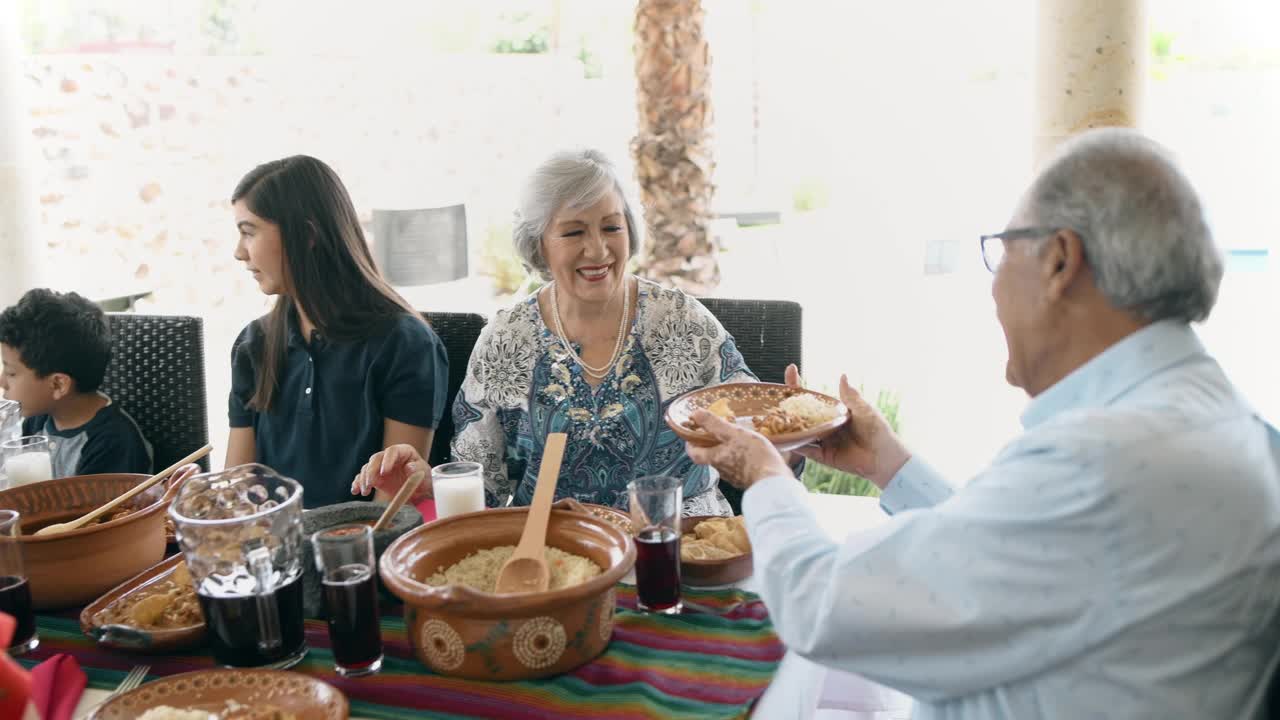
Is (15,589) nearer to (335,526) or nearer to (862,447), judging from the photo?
(335,526)

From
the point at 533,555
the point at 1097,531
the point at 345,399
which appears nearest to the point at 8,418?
the point at 345,399

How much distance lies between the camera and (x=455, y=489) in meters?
1.87

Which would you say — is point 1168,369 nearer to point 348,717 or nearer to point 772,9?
point 348,717

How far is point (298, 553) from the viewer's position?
150 cm

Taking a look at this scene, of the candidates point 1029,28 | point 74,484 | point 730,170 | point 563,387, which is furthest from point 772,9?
point 74,484

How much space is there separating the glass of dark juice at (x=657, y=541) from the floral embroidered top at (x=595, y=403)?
802mm

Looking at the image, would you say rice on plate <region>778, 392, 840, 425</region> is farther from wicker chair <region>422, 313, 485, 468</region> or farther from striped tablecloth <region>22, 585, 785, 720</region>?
wicker chair <region>422, 313, 485, 468</region>

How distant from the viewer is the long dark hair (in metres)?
2.57

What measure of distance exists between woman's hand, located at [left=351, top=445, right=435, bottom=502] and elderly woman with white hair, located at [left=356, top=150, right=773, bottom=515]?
1.34ft

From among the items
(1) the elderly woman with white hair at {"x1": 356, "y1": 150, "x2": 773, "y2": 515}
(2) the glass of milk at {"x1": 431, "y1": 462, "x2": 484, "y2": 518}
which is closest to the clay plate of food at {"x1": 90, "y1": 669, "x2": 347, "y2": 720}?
(2) the glass of milk at {"x1": 431, "y1": 462, "x2": 484, "y2": 518}

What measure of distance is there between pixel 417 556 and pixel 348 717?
0.97 feet

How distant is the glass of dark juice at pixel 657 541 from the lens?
158cm

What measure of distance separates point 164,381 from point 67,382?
24 cm

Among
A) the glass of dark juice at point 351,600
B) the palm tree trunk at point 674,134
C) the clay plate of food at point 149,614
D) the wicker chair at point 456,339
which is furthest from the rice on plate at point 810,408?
the palm tree trunk at point 674,134
